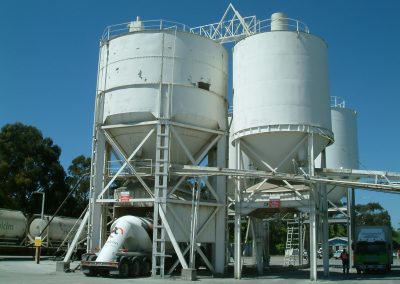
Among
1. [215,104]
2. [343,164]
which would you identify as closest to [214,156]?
[215,104]

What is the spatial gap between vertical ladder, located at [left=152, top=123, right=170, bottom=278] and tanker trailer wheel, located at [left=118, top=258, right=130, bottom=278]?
126cm

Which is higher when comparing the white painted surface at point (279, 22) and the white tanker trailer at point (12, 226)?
the white painted surface at point (279, 22)

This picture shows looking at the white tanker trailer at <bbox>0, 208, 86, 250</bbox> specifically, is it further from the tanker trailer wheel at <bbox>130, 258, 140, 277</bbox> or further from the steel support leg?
the steel support leg

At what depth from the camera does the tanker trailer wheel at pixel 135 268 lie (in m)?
21.9

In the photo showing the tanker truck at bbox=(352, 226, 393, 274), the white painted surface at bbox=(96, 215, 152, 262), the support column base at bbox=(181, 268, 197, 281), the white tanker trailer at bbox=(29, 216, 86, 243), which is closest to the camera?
the support column base at bbox=(181, 268, 197, 281)

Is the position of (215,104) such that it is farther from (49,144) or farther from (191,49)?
(49,144)

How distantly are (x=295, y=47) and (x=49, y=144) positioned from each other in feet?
122

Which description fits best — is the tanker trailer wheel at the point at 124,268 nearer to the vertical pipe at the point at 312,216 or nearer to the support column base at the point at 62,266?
the support column base at the point at 62,266

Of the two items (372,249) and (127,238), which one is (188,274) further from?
(372,249)

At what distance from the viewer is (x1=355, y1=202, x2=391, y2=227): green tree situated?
86.8 m

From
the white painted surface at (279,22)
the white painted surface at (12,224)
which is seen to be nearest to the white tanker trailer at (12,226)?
the white painted surface at (12,224)

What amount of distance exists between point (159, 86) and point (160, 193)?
17.4 ft

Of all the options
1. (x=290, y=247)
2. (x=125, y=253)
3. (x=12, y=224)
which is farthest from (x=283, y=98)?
(x=12, y=224)

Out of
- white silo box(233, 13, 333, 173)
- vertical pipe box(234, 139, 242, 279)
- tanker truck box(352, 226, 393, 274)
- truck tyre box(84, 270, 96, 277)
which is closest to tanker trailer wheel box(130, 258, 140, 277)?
truck tyre box(84, 270, 96, 277)
